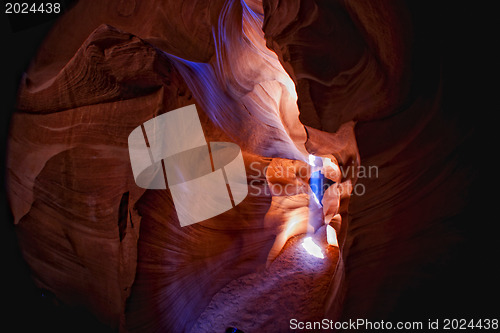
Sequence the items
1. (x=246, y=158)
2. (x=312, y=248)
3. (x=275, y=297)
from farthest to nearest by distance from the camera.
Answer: (x=312, y=248), (x=246, y=158), (x=275, y=297)

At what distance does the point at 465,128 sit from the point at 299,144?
206 cm

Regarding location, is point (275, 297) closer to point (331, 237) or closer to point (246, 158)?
point (331, 237)

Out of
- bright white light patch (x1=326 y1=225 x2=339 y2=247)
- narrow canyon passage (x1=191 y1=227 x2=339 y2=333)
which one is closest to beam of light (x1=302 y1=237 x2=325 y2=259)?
narrow canyon passage (x1=191 y1=227 x2=339 y2=333)

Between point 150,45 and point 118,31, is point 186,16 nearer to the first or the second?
point 150,45

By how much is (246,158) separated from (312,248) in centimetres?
181

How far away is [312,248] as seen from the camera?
166 inches

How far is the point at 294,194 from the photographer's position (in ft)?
13.4

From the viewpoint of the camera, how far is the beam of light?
4021mm

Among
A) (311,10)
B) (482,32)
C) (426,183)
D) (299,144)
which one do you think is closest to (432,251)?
(426,183)

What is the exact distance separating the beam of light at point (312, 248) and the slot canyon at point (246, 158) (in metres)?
0.52

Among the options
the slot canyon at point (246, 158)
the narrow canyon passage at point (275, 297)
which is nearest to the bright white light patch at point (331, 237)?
the narrow canyon passage at point (275, 297)

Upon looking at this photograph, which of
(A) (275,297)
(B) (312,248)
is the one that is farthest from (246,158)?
(B) (312,248)

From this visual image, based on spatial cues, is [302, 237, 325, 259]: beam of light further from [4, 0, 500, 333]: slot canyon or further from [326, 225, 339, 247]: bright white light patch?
[4, 0, 500, 333]: slot canyon

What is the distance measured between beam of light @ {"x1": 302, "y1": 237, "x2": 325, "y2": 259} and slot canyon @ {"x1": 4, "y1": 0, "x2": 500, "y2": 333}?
1.69 feet
